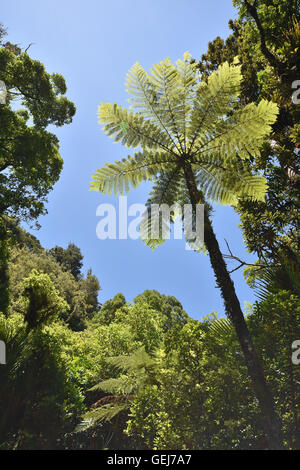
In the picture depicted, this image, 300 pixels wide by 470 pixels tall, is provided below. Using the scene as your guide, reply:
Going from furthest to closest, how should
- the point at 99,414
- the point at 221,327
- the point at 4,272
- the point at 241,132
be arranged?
1. the point at 4,272
2. the point at 99,414
3. the point at 221,327
4. the point at 241,132

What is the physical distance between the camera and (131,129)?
6082 mm

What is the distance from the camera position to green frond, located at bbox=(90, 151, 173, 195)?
604 centimetres

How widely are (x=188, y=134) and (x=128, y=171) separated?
171 cm

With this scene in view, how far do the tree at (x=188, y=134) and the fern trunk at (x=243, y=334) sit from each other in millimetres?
42

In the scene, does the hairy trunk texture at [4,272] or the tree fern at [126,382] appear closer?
the tree fern at [126,382]

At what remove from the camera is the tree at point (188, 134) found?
18.4 ft

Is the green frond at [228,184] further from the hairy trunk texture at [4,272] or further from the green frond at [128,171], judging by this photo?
the hairy trunk texture at [4,272]

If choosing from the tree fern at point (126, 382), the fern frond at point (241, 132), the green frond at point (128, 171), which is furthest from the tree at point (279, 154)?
the tree fern at point (126, 382)

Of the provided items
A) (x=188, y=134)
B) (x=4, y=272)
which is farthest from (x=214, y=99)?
(x=4, y=272)

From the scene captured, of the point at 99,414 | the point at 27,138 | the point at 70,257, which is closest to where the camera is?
the point at 99,414

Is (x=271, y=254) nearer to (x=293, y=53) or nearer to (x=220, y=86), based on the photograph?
(x=220, y=86)

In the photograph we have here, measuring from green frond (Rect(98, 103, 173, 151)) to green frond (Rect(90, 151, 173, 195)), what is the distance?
0.85 feet

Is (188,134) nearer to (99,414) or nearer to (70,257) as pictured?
(99,414)
